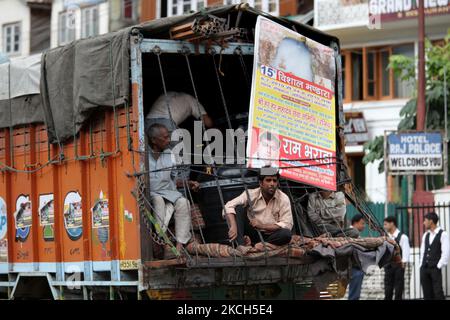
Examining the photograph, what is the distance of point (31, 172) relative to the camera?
10117 millimetres

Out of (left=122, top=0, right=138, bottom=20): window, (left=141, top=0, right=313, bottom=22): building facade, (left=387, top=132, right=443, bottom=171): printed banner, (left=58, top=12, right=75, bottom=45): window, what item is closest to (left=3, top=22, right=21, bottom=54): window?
(left=58, top=12, right=75, bottom=45): window

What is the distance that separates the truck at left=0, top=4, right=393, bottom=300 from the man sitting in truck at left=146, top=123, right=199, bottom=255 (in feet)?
0.42

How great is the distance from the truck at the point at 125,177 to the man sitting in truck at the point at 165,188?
129 mm

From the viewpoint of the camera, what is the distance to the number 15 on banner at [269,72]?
8.94 meters

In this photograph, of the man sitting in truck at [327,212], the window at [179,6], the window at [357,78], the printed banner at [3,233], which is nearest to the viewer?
the man sitting in truck at [327,212]

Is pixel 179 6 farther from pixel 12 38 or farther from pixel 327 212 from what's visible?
pixel 327 212

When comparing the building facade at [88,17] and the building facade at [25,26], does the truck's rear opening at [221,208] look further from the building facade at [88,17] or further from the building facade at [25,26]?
the building facade at [25,26]

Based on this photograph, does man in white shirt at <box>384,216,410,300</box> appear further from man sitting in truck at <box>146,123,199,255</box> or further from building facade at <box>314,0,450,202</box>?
building facade at <box>314,0,450,202</box>

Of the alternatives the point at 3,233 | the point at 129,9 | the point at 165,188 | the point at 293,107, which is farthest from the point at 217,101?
the point at 129,9

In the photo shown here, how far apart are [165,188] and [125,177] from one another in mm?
364

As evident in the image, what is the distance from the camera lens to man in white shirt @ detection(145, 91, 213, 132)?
30.6 ft

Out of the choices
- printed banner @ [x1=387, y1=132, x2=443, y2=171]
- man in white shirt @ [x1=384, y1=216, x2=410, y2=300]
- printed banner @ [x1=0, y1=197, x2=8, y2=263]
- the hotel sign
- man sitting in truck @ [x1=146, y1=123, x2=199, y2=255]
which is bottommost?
man in white shirt @ [x1=384, y1=216, x2=410, y2=300]

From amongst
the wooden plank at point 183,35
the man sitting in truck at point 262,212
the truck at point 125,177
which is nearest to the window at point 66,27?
the truck at point 125,177

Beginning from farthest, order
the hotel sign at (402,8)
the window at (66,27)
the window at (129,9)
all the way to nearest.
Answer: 1. the window at (66,27)
2. the window at (129,9)
3. the hotel sign at (402,8)
